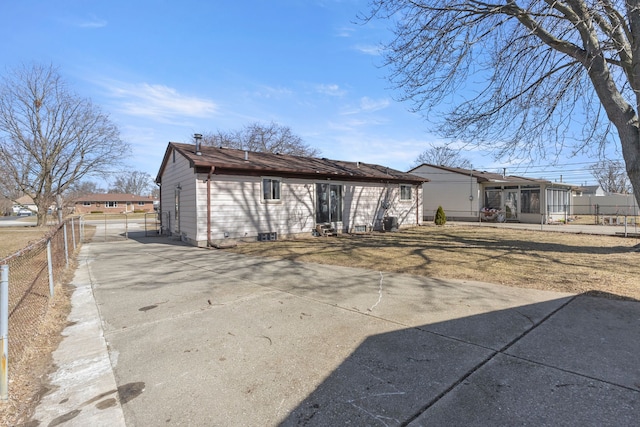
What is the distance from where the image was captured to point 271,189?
12875 millimetres

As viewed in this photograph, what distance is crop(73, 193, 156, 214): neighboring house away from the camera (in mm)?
65500

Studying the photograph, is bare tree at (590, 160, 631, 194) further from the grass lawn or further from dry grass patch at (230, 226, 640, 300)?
the grass lawn

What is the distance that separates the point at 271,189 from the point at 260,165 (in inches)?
40.6

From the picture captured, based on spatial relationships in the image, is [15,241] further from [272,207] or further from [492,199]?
[492,199]

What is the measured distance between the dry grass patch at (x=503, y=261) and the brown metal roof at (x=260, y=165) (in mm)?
2808

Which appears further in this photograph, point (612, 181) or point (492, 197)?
point (612, 181)

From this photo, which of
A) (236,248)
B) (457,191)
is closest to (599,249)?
(236,248)

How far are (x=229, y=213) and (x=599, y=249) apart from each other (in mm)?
11533

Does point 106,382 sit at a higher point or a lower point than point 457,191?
lower

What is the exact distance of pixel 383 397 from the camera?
240 centimetres

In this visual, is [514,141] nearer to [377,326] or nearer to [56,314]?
[377,326]

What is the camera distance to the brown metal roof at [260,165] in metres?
11.4

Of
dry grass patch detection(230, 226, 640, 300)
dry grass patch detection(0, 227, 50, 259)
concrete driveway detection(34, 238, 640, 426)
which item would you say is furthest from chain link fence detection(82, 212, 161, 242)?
concrete driveway detection(34, 238, 640, 426)

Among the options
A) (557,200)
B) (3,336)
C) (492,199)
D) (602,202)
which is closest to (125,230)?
(3,336)
